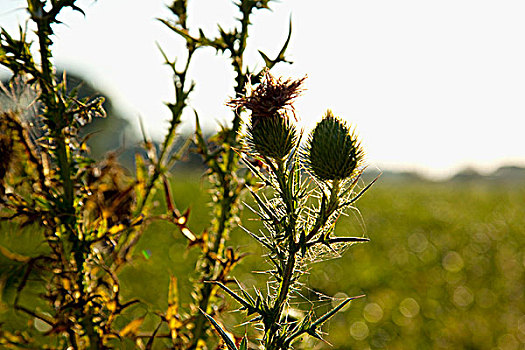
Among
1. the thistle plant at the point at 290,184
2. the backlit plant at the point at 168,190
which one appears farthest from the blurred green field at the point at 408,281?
the thistle plant at the point at 290,184

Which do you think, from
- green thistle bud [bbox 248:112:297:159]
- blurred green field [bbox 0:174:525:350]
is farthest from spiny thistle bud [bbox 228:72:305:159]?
blurred green field [bbox 0:174:525:350]

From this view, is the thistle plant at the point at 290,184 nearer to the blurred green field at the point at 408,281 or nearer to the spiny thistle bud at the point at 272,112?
the spiny thistle bud at the point at 272,112

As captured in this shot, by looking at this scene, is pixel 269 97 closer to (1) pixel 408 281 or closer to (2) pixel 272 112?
(2) pixel 272 112

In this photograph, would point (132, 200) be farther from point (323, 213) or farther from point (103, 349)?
point (323, 213)

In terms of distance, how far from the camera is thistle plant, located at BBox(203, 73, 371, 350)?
71 cm

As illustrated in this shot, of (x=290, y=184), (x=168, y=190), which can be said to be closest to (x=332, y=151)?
(x=290, y=184)

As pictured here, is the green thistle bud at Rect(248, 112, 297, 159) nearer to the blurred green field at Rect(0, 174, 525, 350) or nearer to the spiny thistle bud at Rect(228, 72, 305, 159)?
the spiny thistle bud at Rect(228, 72, 305, 159)

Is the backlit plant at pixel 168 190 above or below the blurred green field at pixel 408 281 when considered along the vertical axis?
above

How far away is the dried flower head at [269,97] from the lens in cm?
72

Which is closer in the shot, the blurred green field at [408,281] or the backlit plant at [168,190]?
the backlit plant at [168,190]

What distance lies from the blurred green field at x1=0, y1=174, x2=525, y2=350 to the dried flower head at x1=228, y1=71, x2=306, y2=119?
0.53 metres

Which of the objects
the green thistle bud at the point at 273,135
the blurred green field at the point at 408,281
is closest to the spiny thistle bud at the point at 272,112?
the green thistle bud at the point at 273,135

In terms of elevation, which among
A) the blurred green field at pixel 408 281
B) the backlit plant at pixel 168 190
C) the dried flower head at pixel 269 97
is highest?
the dried flower head at pixel 269 97

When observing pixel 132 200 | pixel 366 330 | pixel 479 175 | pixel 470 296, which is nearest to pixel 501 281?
pixel 470 296
